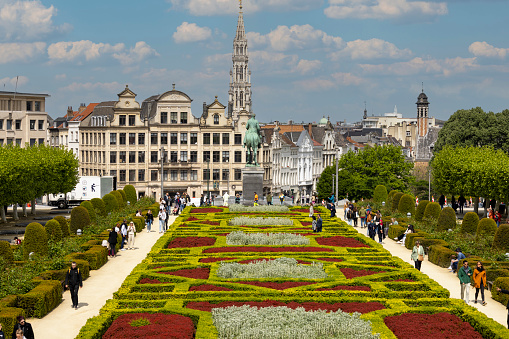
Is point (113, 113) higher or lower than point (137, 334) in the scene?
higher

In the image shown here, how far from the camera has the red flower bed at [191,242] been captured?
4462 centimetres

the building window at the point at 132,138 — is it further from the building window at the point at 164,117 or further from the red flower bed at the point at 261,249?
the red flower bed at the point at 261,249

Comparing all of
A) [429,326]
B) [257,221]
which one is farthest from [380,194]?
[429,326]

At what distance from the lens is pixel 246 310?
2619 cm

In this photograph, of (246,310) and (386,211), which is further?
(386,211)

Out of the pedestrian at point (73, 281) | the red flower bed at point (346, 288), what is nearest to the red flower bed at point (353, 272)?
the red flower bed at point (346, 288)

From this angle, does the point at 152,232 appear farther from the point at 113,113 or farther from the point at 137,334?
the point at 113,113

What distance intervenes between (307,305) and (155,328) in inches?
240

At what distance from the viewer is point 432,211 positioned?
5578 cm

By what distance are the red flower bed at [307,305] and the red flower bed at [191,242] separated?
16507 millimetres

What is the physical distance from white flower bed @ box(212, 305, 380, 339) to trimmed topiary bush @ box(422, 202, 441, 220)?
31.1m

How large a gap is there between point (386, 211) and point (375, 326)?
1550 inches

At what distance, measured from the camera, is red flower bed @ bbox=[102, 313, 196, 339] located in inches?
935

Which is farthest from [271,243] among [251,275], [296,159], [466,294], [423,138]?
[423,138]
